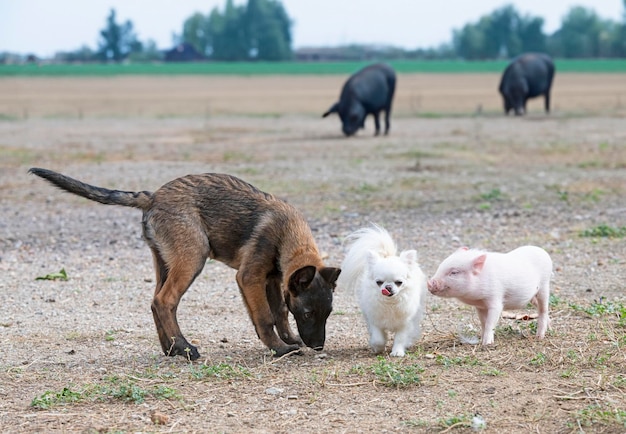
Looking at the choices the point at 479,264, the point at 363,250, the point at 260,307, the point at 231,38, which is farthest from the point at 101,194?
the point at 231,38

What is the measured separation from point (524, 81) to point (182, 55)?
93698mm

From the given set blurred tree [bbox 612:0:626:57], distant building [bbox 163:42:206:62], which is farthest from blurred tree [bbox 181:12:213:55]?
blurred tree [bbox 612:0:626:57]

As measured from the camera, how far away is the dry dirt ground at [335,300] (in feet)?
20.5

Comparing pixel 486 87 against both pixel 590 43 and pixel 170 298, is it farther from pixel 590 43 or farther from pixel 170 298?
pixel 590 43

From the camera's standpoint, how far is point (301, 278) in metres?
7.44

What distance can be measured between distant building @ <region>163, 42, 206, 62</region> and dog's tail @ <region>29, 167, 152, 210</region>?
11871 cm

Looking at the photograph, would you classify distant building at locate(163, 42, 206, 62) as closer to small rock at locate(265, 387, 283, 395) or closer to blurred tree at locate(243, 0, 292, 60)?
blurred tree at locate(243, 0, 292, 60)

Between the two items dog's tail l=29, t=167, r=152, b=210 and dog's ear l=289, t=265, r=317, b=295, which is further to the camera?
dog's tail l=29, t=167, r=152, b=210

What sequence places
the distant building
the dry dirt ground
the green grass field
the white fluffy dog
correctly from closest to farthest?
the dry dirt ground < the white fluffy dog < the green grass field < the distant building

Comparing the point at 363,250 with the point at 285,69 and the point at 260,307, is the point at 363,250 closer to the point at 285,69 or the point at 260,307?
the point at 260,307

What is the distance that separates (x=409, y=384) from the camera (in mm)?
6621

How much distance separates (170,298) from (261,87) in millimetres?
52774

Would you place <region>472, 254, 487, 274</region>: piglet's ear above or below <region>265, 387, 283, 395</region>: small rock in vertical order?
above

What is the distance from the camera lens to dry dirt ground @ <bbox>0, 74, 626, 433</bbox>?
6258mm
